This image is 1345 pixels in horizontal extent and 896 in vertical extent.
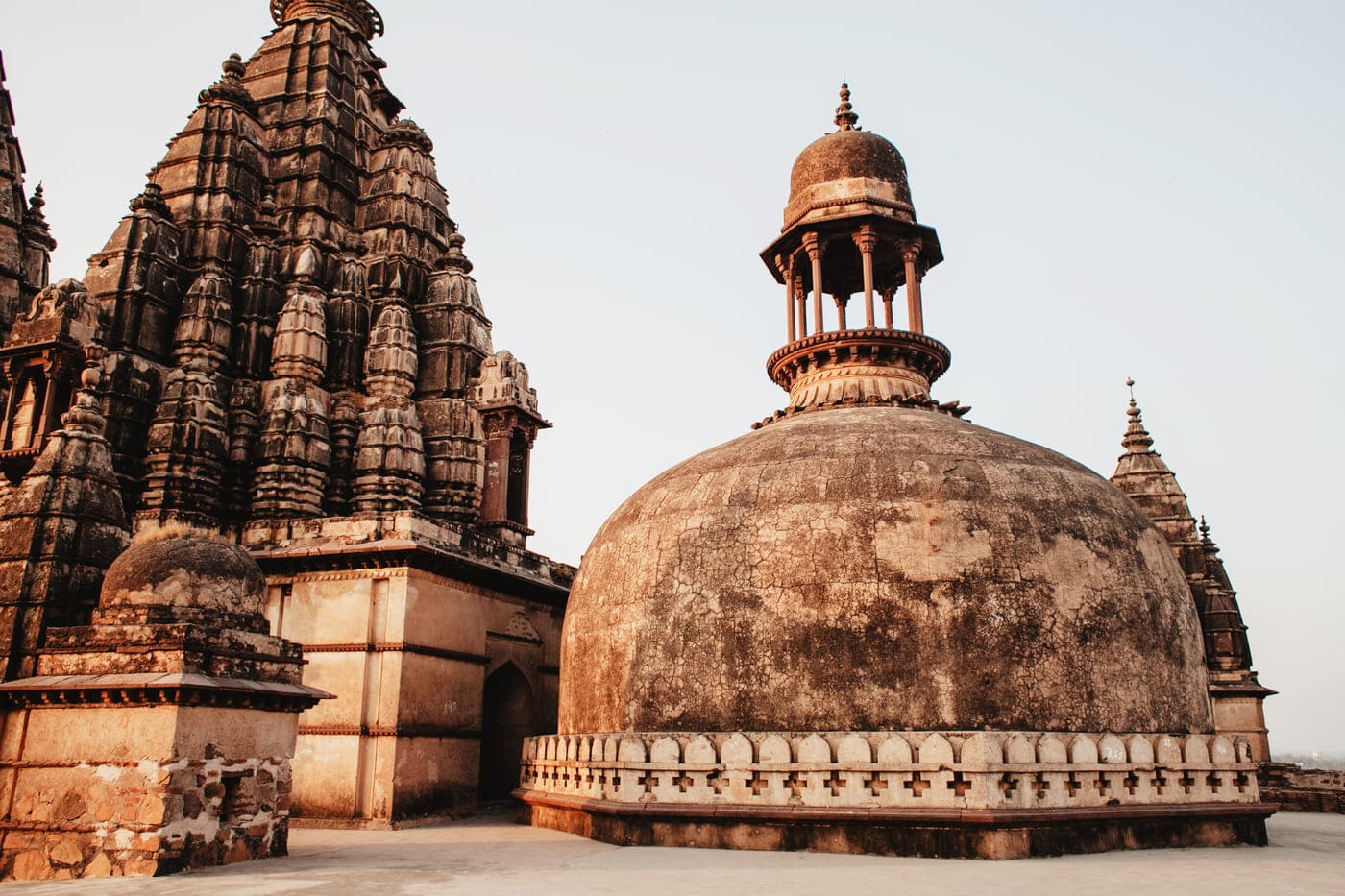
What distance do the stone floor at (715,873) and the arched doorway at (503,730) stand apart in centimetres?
804

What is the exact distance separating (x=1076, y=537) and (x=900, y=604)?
9.02 feet

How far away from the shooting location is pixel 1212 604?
2577cm

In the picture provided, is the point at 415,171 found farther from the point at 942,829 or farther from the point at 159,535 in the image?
the point at 942,829

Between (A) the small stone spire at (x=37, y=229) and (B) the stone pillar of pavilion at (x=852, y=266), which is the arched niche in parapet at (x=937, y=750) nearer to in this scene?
(B) the stone pillar of pavilion at (x=852, y=266)

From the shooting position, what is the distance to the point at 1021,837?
38.2 feet

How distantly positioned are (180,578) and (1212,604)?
76.9ft

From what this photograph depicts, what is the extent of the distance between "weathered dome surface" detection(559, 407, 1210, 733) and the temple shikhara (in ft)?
0.16

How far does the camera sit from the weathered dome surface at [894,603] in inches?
506

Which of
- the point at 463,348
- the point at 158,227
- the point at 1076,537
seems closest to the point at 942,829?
the point at 1076,537

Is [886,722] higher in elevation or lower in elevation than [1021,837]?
higher

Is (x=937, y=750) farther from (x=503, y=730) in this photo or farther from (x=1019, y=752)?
(x=503, y=730)

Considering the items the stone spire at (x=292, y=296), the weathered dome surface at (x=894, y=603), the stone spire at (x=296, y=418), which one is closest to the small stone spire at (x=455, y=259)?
the stone spire at (x=292, y=296)

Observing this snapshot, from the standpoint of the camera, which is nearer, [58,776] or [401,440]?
[58,776]

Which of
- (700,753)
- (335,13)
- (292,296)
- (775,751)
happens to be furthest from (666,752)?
(335,13)
